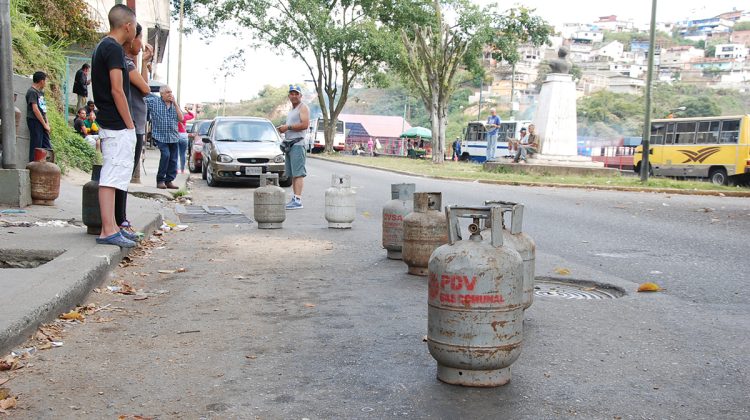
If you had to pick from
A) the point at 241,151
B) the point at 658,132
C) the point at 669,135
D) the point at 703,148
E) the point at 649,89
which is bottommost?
the point at 241,151

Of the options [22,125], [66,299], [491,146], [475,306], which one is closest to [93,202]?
[66,299]

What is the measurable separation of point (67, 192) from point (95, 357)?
731cm

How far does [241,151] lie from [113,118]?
33.9ft

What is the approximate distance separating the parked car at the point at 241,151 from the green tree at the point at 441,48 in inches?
737

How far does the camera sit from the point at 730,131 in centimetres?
2581

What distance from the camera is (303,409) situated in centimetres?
309

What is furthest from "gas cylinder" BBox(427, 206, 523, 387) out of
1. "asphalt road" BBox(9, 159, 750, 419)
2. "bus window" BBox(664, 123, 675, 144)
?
"bus window" BBox(664, 123, 675, 144)

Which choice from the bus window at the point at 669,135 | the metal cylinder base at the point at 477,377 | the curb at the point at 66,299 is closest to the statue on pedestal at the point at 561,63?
the bus window at the point at 669,135

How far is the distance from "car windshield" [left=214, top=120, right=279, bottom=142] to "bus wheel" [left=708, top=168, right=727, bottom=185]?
1698 centimetres

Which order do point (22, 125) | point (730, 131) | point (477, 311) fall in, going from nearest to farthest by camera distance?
point (477, 311) → point (22, 125) → point (730, 131)

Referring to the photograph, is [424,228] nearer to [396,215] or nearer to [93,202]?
[396,215]

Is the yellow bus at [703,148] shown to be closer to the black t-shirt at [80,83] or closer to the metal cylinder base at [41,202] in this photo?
the black t-shirt at [80,83]

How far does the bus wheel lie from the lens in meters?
25.9

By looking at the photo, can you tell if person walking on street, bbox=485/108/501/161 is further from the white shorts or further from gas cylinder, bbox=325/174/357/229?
the white shorts
